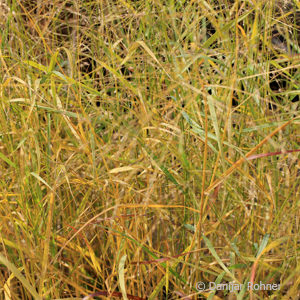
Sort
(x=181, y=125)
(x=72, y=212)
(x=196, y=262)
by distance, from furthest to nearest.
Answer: (x=72, y=212) < (x=181, y=125) < (x=196, y=262)

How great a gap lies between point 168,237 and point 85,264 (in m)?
0.19

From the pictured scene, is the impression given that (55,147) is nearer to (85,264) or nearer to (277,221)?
(85,264)

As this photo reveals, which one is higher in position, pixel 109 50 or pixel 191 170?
pixel 109 50

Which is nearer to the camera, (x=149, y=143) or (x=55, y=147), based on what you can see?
(x=149, y=143)

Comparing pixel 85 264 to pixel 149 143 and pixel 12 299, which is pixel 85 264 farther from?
pixel 149 143

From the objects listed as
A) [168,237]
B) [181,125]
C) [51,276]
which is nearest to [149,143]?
[181,125]

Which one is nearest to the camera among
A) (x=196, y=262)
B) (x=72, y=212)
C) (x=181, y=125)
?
(x=196, y=262)

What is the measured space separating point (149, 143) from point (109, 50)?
25cm

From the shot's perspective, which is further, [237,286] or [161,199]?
[161,199]

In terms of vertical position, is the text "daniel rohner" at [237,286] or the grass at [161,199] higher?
the grass at [161,199]

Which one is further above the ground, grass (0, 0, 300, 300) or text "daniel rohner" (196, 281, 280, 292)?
grass (0, 0, 300, 300)

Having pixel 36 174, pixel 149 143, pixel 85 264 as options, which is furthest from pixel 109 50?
pixel 85 264

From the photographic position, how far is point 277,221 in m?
0.83

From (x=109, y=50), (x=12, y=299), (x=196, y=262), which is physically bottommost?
(x=12, y=299)
